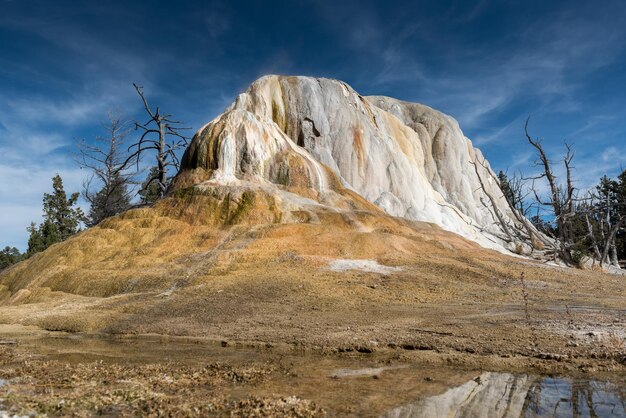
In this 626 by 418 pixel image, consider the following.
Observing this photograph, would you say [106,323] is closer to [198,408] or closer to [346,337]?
[346,337]

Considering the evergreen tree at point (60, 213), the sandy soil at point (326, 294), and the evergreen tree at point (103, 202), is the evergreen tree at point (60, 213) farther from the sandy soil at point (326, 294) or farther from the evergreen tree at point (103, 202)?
the sandy soil at point (326, 294)

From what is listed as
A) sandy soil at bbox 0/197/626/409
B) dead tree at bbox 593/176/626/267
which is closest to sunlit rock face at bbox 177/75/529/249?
sandy soil at bbox 0/197/626/409

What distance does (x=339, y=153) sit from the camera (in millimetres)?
41219

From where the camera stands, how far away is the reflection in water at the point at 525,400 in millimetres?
6441

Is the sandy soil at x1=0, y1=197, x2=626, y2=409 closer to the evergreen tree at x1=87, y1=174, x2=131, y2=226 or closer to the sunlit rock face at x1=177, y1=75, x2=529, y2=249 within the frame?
the sunlit rock face at x1=177, y1=75, x2=529, y2=249

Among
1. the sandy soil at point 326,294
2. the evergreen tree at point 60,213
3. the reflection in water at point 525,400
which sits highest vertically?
the evergreen tree at point 60,213

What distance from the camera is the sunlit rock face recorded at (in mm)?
32500

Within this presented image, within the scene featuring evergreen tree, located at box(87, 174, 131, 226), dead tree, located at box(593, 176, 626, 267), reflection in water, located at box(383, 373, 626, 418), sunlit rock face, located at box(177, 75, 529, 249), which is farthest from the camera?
evergreen tree, located at box(87, 174, 131, 226)

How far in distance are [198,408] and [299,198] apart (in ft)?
77.4

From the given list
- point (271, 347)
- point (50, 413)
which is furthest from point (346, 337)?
point (50, 413)

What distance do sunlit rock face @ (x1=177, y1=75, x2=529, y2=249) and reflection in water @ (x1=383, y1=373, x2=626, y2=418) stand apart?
16789 millimetres

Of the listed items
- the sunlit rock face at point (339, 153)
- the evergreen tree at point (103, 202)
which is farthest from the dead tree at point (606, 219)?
the evergreen tree at point (103, 202)

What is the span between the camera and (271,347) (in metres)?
11.9

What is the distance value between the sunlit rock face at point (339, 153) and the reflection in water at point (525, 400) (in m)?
16.8
